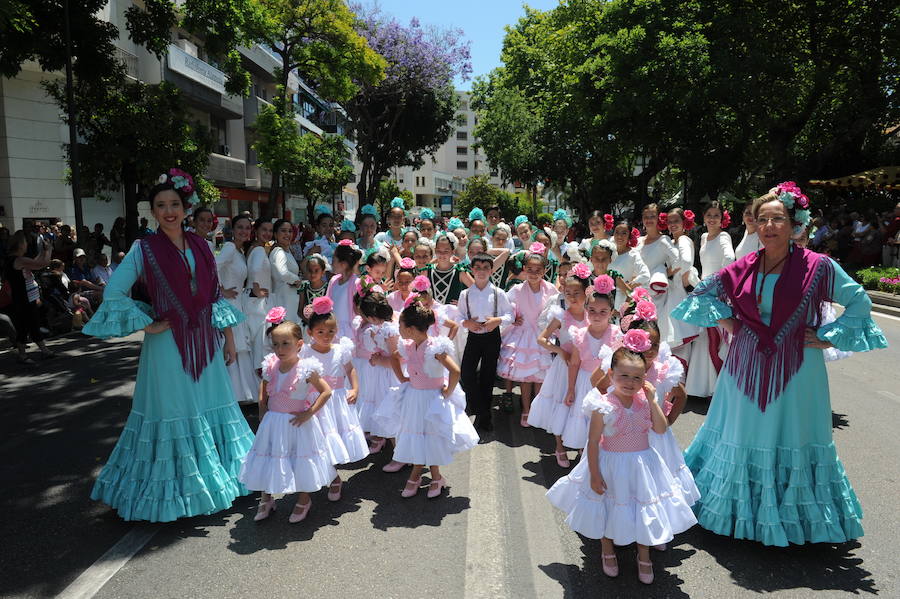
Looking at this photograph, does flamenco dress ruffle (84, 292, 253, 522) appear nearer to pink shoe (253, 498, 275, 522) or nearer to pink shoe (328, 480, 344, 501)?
pink shoe (253, 498, 275, 522)

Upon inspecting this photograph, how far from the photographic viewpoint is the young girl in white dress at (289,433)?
4.21 m

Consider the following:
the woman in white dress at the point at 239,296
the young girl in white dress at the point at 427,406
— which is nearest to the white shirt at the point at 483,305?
the young girl in white dress at the point at 427,406

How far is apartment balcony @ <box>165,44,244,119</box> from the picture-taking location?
82.2 ft

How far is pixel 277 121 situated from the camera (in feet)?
64.3

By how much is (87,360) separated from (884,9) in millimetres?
22989

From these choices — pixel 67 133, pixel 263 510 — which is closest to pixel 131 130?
pixel 67 133

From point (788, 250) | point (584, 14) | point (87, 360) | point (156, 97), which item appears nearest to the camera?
point (788, 250)

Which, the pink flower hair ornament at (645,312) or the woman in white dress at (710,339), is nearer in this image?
the pink flower hair ornament at (645,312)

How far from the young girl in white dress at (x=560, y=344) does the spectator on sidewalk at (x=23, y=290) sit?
7.46 metres

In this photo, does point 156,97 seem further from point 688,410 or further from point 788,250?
point 788,250

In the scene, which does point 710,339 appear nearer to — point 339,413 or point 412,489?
point 412,489

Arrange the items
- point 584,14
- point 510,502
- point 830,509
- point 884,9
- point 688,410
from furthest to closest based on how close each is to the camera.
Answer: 1. point 584,14
2. point 884,9
3. point 688,410
4. point 510,502
5. point 830,509

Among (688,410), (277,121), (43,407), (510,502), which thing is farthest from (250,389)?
(277,121)

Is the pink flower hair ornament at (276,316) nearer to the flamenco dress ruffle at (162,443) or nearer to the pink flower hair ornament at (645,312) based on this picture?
the flamenco dress ruffle at (162,443)
